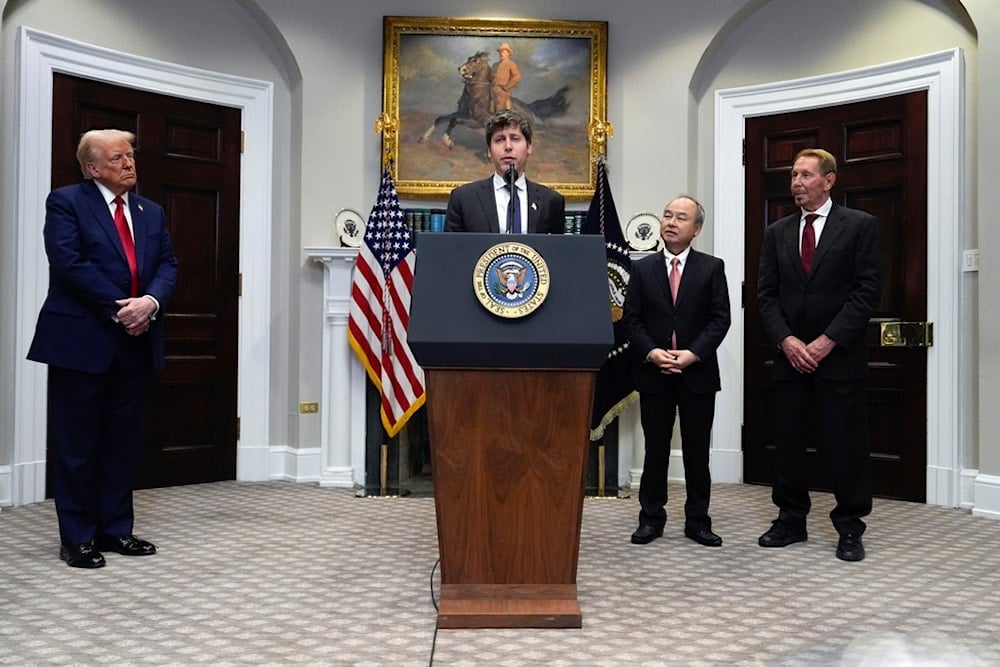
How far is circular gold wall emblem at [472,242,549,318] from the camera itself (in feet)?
9.00

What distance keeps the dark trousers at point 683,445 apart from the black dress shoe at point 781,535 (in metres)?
0.25

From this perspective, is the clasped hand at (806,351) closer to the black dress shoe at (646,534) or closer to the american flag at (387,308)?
the black dress shoe at (646,534)

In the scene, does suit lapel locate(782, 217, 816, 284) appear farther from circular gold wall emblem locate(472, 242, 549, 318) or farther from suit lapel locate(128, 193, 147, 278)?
suit lapel locate(128, 193, 147, 278)

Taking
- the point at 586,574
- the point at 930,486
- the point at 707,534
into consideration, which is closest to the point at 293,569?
the point at 586,574

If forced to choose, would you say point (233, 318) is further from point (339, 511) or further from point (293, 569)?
point (293, 569)

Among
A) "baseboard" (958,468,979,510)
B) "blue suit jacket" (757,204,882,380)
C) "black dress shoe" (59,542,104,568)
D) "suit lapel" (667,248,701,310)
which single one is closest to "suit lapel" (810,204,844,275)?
"blue suit jacket" (757,204,882,380)

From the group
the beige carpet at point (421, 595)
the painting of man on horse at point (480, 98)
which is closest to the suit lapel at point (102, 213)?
the beige carpet at point (421, 595)

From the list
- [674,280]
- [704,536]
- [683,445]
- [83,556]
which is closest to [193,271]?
[83,556]

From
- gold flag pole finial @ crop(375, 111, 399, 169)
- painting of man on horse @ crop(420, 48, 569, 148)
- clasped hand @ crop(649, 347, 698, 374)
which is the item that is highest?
painting of man on horse @ crop(420, 48, 569, 148)

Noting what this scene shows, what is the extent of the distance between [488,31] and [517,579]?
411 cm

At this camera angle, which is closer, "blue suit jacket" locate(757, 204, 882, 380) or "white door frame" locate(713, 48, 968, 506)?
"blue suit jacket" locate(757, 204, 882, 380)

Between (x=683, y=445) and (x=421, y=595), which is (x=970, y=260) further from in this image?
(x=421, y=595)

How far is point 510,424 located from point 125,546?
193 centimetres

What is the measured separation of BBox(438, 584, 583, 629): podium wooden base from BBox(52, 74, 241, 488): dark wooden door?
3.41 m
